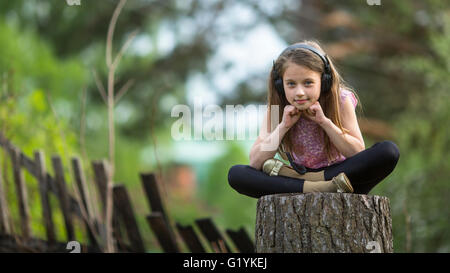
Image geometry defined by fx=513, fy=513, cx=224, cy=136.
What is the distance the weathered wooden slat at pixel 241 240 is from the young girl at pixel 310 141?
77 cm

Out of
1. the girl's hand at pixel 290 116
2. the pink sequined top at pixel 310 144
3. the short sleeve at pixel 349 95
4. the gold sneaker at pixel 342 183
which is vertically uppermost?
the short sleeve at pixel 349 95

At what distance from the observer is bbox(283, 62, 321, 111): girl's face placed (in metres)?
1.84

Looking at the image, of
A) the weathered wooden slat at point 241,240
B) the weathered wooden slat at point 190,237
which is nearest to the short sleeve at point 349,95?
the weathered wooden slat at point 241,240

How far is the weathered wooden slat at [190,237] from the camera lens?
266cm

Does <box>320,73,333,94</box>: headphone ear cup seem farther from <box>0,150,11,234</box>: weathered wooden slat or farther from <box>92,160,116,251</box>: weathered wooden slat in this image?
<box>0,150,11,234</box>: weathered wooden slat

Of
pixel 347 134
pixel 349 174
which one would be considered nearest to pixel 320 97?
pixel 347 134

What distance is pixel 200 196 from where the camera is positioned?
13.7 m

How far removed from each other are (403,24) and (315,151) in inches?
219

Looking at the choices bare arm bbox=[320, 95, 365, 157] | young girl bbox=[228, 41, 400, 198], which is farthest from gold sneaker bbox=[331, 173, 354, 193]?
bare arm bbox=[320, 95, 365, 157]

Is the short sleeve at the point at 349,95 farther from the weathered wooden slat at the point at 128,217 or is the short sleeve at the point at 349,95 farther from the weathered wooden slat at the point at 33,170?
the weathered wooden slat at the point at 33,170

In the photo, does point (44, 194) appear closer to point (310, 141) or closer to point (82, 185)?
point (82, 185)

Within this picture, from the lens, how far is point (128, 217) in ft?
9.33
